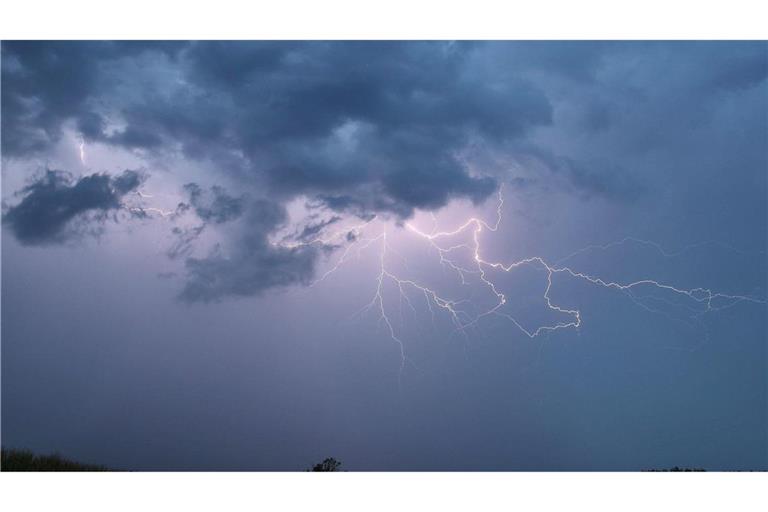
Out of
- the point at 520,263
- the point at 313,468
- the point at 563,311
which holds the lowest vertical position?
the point at 313,468

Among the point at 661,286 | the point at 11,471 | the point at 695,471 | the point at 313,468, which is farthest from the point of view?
the point at 661,286

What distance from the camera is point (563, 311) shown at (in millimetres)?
19672

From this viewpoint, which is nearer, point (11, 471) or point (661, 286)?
point (11, 471)

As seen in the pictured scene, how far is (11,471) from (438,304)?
526 inches

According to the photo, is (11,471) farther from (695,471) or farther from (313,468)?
(695,471)

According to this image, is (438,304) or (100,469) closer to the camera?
(100,469)
